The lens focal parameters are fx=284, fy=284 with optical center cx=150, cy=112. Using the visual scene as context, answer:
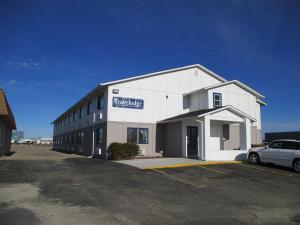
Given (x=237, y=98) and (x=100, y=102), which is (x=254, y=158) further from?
(x=100, y=102)

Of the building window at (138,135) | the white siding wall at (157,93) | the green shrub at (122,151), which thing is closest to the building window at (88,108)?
the white siding wall at (157,93)

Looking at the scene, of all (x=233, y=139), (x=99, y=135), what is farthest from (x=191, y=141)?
(x=99, y=135)

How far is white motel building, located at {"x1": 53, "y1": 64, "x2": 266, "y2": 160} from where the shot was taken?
2003 cm

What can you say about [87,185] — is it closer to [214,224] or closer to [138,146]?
[214,224]

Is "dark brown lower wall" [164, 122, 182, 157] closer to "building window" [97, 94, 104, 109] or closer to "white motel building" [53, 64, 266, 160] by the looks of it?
"white motel building" [53, 64, 266, 160]

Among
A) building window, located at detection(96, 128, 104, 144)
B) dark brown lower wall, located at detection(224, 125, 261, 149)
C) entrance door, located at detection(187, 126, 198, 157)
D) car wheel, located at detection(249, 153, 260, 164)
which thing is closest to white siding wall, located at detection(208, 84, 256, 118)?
dark brown lower wall, located at detection(224, 125, 261, 149)

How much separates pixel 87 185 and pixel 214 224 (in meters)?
5.61

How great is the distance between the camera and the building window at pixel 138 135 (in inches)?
850

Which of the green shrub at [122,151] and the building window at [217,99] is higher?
the building window at [217,99]

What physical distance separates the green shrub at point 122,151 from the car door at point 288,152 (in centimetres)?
931

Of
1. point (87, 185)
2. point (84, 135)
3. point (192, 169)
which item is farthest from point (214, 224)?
point (84, 135)

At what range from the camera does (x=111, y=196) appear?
8820mm

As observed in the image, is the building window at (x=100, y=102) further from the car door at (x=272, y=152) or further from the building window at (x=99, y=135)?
the car door at (x=272, y=152)

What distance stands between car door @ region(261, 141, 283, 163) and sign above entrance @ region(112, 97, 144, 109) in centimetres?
960
